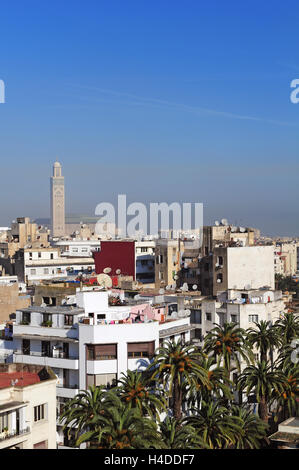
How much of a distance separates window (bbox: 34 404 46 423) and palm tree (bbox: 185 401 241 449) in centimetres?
723

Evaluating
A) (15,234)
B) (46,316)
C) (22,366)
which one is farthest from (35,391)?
(15,234)

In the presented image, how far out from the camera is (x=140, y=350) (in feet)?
133

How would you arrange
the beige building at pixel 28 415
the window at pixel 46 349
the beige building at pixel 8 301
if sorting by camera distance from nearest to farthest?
the beige building at pixel 28 415, the window at pixel 46 349, the beige building at pixel 8 301

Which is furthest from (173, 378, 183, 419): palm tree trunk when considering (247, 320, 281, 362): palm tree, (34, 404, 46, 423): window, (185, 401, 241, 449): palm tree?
(247, 320, 281, 362): palm tree

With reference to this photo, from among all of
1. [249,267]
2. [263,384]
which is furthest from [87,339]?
[249,267]

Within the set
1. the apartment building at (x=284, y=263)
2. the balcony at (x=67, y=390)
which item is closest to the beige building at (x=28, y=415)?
the balcony at (x=67, y=390)

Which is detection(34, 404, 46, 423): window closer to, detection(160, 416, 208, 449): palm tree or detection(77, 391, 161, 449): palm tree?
detection(77, 391, 161, 449): palm tree

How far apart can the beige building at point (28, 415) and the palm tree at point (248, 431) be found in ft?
29.2

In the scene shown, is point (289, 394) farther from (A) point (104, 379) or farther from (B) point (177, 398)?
(A) point (104, 379)

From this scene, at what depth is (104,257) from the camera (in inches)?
3629

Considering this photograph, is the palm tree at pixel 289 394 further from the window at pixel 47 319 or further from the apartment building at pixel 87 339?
the window at pixel 47 319

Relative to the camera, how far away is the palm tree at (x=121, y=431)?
28.4 meters
